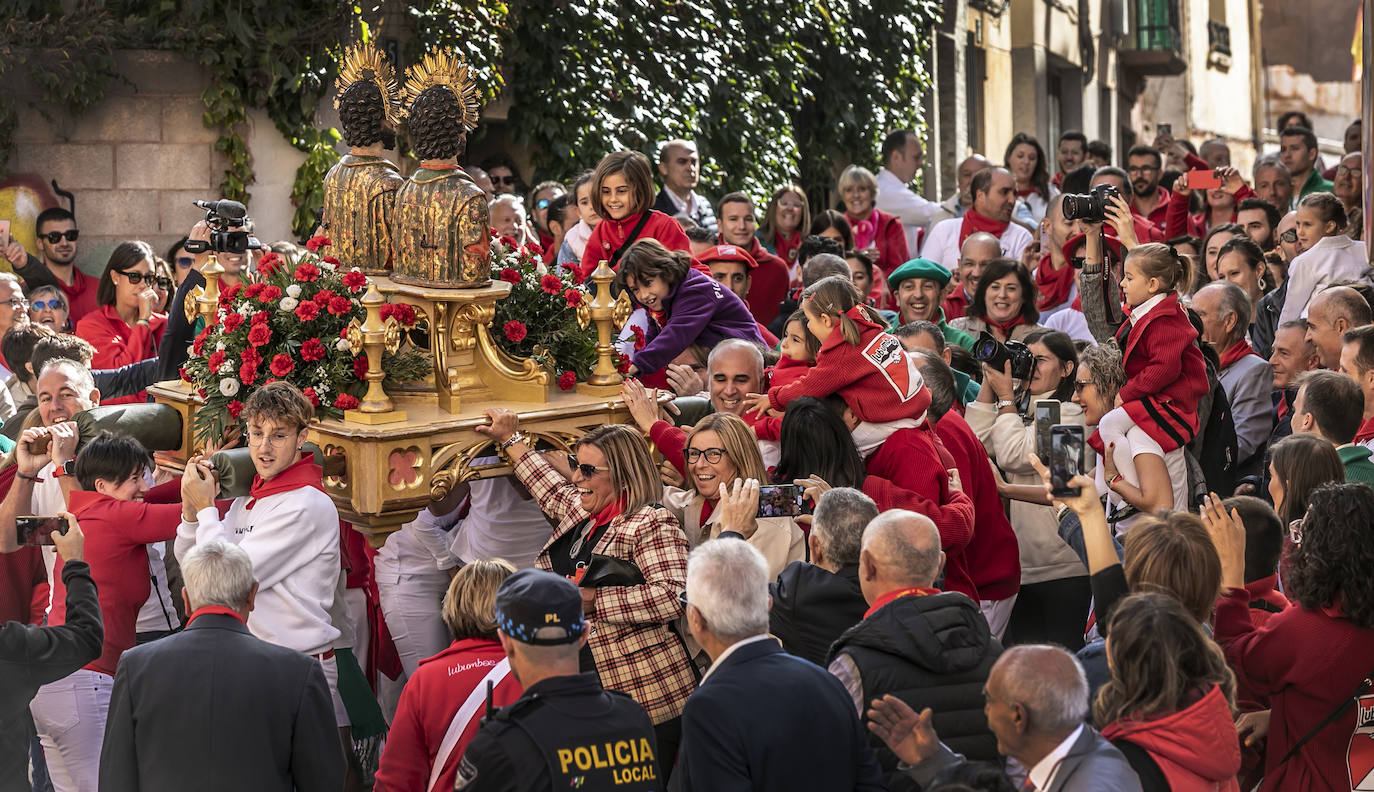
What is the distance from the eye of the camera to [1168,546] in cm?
417

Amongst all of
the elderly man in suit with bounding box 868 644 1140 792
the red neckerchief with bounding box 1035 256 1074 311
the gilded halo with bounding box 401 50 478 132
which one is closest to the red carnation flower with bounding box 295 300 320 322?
the gilded halo with bounding box 401 50 478 132

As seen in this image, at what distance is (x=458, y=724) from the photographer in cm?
429

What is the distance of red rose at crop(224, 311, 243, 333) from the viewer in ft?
17.2

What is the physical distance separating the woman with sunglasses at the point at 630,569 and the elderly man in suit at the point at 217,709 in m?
0.94

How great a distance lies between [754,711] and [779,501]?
139cm

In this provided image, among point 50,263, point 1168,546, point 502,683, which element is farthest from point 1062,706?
point 50,263

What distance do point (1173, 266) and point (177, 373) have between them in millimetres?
3938

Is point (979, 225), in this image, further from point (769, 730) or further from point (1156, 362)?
point (769, 730)

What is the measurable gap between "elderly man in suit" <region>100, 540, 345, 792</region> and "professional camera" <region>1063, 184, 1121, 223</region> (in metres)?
4.13

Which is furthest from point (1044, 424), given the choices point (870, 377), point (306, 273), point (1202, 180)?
point (1202, 180)

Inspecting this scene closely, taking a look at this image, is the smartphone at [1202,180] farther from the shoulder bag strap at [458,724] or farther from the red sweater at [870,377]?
the shoulder bag strap at [458,724]

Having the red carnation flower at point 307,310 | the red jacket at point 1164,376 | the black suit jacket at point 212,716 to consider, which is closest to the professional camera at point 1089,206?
the red jacket at point 1164,376

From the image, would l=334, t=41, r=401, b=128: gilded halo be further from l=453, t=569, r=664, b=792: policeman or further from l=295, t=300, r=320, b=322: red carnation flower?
l=453, t=569, r=664, b=792: policeman

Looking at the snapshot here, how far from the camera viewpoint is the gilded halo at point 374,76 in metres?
5.54
